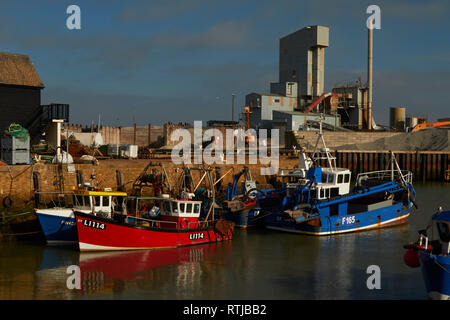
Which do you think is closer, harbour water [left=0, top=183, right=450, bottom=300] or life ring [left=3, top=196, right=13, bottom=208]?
harbour water [left=0, top=183, right=450, bottom=300]

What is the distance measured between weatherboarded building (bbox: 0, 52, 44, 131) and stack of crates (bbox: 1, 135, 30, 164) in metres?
7.70

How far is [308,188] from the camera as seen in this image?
27.4 metres

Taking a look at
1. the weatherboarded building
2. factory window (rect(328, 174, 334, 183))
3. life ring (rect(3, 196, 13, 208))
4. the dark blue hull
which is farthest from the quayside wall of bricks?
factory window (rect(328, 174, 334, 183))

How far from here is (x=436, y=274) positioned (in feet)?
47.5

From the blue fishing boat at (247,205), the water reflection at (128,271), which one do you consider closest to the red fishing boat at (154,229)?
→ the water reflection at (128,271)

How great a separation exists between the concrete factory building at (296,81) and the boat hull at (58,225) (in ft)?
169

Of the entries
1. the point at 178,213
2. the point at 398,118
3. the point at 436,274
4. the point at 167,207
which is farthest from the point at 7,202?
the point at 398,118

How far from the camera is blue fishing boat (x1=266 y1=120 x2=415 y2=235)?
88.6 ft

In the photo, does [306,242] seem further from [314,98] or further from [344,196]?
[314,98]

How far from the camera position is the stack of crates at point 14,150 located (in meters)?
30.7

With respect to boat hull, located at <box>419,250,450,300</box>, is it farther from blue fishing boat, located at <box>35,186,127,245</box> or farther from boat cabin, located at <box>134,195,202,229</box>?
blue fishing boat, located at <box>35,186,127,245</box>

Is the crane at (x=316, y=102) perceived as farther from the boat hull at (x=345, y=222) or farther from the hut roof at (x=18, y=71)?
the boat hull at (x=345, y=222)

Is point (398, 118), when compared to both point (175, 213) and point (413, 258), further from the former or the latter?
point (413, 258)

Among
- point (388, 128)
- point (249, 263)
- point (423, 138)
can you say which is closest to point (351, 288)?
point (249, 263)
